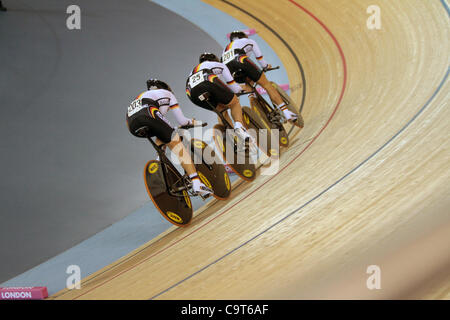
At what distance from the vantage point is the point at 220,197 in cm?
375

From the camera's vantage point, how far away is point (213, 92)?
3.57 metres

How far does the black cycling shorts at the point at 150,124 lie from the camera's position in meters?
3.17

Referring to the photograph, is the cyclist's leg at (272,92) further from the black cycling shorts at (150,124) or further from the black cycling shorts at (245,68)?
the black cycling shorts at (150,124)

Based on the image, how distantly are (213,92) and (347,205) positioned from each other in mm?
1558

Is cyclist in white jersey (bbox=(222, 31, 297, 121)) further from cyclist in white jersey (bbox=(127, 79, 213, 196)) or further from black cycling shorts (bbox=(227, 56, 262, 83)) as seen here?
cyclist in white jersey (bbox=(127, 79, 213, 196))

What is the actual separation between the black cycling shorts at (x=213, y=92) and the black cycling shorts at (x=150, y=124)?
44 centimetres

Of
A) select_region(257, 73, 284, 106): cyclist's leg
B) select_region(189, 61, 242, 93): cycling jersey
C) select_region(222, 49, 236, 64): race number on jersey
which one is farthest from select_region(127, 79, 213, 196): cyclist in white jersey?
select_region(257, 73, 284, 106): cyclist's leg

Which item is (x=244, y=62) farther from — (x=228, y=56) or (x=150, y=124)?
(x=150, y=124)

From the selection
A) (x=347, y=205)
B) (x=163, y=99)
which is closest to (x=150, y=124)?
(x=163, y=99)

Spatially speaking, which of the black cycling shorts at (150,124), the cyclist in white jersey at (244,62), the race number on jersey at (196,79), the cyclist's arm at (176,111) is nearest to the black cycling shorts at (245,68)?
the cyclist in white jersey at (244,62)

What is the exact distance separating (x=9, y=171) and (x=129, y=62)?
9.96ft

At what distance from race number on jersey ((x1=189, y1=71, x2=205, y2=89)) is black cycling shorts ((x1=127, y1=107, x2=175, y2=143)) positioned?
18.4 inches

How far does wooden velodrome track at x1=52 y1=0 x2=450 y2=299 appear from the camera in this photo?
70.6 inches
